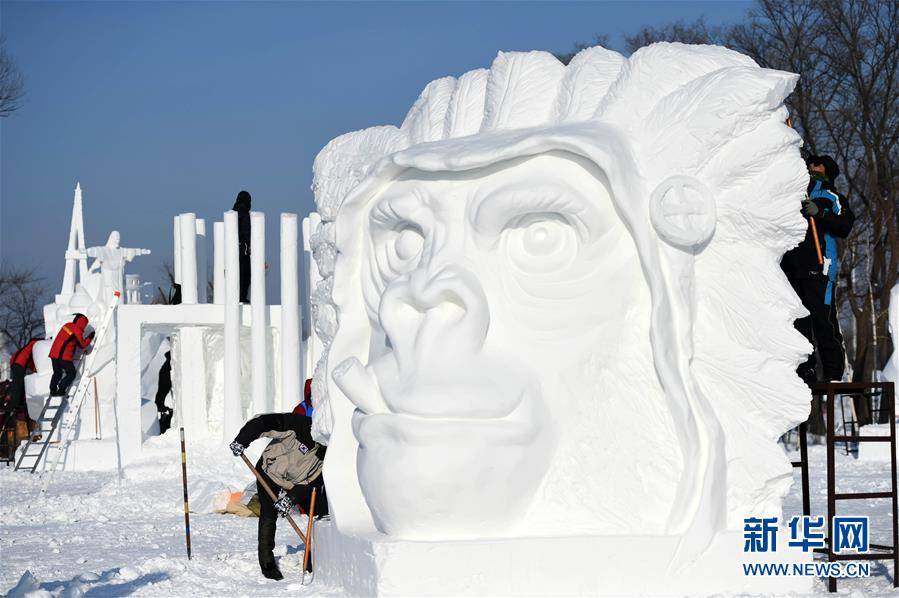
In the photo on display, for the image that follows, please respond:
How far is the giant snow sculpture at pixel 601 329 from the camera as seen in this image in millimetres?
6766

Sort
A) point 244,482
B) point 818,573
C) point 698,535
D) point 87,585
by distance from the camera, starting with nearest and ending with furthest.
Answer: point 698,535
point 818,573
point 87,585
point 244,482

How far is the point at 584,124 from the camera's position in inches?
280

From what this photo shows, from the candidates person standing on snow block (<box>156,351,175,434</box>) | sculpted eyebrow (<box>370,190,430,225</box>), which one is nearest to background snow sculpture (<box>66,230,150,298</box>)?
person standing on snow block (<box>156,351,175,434</box>)

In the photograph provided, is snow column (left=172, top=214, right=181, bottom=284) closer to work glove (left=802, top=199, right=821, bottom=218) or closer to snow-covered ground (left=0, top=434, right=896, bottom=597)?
snow-covered ground (left=0, top=434, right=896, bottom=597)

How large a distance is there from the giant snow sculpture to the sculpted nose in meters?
0.01

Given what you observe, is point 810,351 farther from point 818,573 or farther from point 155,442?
point 155,442

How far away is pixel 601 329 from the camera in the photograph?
703cm

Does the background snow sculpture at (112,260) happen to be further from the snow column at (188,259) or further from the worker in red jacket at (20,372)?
the snow column at (188,259)

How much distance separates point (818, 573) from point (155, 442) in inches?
522

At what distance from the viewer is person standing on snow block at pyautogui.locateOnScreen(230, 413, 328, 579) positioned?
8711 mm

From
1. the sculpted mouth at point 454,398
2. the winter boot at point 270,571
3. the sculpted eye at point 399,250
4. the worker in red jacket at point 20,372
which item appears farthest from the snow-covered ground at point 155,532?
the worker in red jacket at point 20,372

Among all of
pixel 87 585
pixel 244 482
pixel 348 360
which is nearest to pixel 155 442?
Result: pixel 244 482

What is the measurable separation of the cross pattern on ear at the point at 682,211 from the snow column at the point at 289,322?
1140 centimetres

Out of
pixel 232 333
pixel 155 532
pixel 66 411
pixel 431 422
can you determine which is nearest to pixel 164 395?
pixel 66 411
